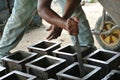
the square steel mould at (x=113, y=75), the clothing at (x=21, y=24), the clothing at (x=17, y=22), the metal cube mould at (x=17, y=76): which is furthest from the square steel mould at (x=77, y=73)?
the clothing at (x=17, y=22)

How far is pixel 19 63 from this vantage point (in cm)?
230

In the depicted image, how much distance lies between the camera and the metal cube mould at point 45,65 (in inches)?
82.8

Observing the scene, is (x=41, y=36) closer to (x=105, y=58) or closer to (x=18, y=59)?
(x=18, y=59)

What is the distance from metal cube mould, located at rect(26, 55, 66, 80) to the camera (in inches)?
82.8

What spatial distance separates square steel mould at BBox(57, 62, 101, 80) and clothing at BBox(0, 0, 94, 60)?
21.9 inches

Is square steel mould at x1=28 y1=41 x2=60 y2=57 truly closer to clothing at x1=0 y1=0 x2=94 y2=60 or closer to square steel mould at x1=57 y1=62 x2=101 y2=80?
clothing at x1=0 y1=0 x2=94 y2=60

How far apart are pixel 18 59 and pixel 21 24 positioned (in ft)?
1.11

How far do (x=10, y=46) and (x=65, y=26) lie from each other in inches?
46.8

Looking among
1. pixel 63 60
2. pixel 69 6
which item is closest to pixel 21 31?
pixel 63 60

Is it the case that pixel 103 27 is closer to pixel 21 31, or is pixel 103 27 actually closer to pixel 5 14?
pixel 21 31

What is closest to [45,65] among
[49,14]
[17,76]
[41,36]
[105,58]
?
[17,76]

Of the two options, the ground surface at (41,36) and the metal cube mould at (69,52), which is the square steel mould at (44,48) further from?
the ground surface at (41,36)

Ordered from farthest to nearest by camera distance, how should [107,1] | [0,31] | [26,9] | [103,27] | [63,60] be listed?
1. [0,31]
2. [103,27]
3. [26,9]
4. [63,60]
5. [107,1]

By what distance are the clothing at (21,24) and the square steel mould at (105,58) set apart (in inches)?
12.2
